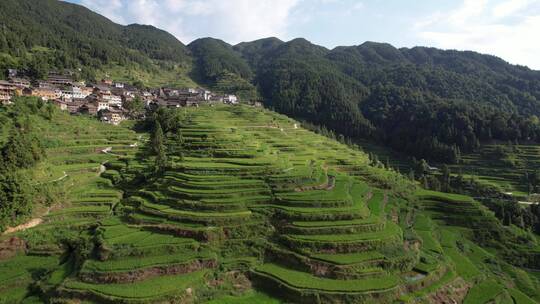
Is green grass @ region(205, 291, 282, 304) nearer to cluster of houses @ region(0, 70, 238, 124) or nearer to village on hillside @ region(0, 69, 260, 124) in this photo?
cluster of houses @ region(0, 70, 238, 124)

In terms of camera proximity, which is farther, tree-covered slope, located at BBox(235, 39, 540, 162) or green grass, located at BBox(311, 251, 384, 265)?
tree-covered slope, located at BBox(235, 39, 540, 162)

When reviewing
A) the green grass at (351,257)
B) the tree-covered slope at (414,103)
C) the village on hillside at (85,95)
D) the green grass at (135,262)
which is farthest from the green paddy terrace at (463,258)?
the village on hillside at (85,95)

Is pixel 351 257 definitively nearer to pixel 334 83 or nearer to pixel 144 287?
pixel 144 287

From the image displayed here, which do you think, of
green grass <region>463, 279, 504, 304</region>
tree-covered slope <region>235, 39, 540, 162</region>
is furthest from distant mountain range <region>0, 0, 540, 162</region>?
green grass <region>463, 279, 504, 304</region>

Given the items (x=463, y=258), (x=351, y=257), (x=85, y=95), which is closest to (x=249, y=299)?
(x=351, y=257)

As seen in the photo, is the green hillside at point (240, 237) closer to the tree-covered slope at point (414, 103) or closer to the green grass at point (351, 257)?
the green grass at point (351, 257)

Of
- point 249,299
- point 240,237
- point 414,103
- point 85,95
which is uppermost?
point 414,103
